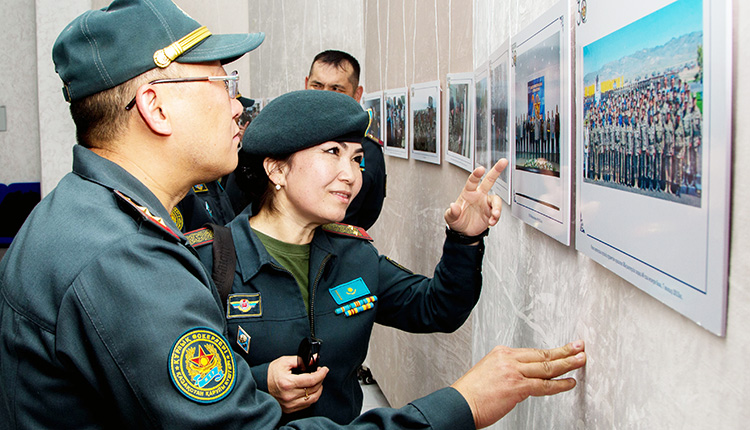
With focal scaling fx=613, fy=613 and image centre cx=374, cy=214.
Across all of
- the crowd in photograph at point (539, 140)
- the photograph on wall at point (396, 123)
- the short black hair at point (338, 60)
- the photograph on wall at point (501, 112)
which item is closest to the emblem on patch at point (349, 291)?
the photograph on wall at point (501, 112)

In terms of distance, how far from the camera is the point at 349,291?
1.83 meters

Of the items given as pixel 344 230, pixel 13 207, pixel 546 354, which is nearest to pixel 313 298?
pixel 344 230

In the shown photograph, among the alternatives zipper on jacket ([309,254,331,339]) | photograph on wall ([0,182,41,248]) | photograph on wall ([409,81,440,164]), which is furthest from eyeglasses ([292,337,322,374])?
photograph on wall ([0,182,41,248])

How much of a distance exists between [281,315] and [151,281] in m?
0.80

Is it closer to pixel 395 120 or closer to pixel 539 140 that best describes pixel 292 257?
pixel 539 140

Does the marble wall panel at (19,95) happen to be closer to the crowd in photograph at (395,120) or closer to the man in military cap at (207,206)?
the man in military cap at (207,206)

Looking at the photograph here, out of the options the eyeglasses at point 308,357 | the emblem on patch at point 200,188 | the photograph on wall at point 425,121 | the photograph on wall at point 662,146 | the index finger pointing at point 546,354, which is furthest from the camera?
the emblem on patch at point 200,188

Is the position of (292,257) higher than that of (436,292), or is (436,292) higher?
(292,257)

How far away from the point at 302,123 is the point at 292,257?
1.34 ft

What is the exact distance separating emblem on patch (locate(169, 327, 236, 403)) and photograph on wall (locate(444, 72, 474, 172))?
141 centimetres

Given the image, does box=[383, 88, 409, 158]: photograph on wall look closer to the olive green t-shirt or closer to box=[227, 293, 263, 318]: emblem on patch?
the olive green t-shirt

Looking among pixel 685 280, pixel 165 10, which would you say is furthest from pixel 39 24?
pixel 685 280

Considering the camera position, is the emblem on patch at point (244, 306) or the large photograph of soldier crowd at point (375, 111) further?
the large photograph of soldier crowd at point (375, 111)

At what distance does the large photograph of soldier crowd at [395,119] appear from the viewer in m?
3.58
